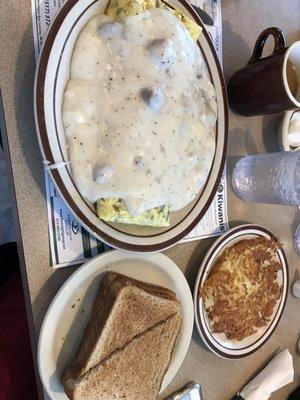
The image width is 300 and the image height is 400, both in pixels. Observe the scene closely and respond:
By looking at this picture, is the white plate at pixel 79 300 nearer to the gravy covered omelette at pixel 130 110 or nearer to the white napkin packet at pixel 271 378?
the gravy covered omelette at pixel 130 110

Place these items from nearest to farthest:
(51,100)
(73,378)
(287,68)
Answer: (51,100), (73,378), (287,68)

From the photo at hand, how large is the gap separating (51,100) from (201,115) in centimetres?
36

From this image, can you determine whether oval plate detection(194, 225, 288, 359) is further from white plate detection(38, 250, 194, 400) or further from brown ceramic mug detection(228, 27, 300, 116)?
brown ceramic mug detection(228, 27, 300, 116)

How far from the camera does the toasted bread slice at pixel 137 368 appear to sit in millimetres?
943

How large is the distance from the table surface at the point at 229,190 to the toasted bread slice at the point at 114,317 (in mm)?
99

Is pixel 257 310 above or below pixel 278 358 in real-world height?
above

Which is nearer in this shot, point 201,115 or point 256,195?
point 201,115

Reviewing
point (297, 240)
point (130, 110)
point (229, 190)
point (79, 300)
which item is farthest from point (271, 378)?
point (130, 110)

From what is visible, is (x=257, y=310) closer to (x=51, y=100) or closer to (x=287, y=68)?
(x=287, y=68)

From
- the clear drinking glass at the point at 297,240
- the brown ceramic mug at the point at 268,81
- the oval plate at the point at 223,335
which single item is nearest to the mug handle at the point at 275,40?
the brown ceramic mug at the point at 268,81

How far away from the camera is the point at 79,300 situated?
0.95 meters

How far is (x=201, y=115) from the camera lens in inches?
38.9

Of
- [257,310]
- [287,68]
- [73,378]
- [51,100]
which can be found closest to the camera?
[51,100]

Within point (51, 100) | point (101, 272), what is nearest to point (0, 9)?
point (51, 100)
